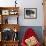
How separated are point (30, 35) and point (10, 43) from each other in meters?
0.79

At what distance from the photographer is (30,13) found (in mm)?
5812

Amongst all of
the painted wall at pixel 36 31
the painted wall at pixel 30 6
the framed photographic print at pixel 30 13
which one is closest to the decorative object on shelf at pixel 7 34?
the painted wall at pixel 36 31

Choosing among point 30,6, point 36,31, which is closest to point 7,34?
point 36,31

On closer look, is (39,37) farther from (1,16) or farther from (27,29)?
(1,16)

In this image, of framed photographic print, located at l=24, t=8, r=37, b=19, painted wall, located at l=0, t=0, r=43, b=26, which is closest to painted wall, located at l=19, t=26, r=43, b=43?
painted wall, located at l=0, t=0, r=43, b=26

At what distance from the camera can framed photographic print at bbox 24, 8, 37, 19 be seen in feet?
19.0

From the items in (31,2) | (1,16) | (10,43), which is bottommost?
(10,43)

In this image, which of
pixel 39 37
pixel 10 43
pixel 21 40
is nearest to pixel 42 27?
pixel 39 37

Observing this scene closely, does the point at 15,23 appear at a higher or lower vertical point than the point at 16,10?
lower

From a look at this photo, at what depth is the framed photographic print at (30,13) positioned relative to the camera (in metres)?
5.80

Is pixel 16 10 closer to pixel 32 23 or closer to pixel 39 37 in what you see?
pixel 32 23

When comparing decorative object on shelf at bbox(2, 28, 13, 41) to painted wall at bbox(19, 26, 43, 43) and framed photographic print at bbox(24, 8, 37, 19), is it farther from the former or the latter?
framed photographic print at bbox(24, 8, 37, 19)

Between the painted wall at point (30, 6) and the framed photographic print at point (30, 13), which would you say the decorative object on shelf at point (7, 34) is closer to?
the painted wall at point (30, 6)

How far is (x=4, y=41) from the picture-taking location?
18.4 ft
